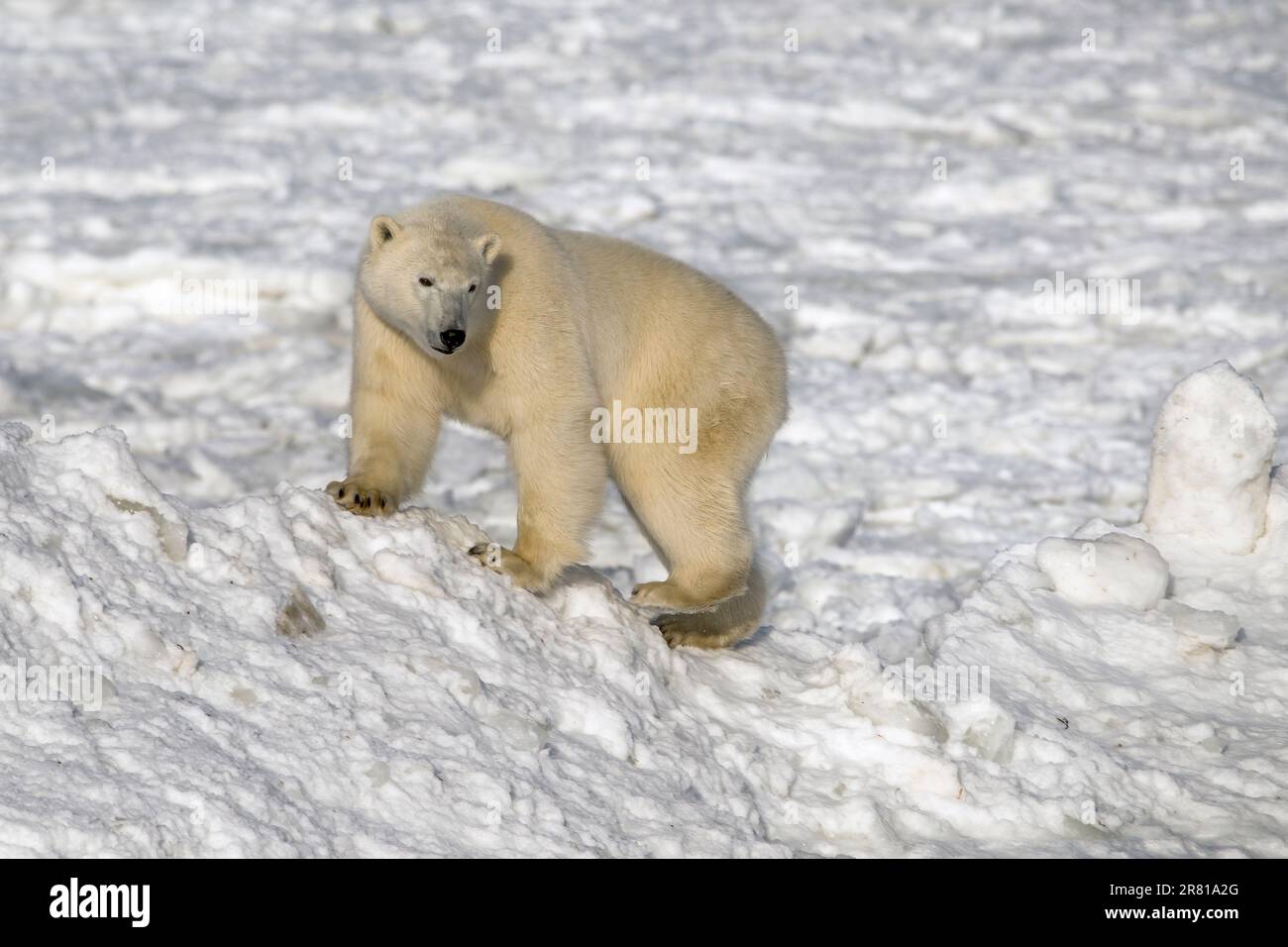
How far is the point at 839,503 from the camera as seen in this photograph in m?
7.46

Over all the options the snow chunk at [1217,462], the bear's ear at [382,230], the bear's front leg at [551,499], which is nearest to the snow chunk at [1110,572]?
the snow chunk at [1217,462]

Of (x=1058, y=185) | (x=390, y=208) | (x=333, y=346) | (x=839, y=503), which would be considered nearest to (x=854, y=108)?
(x=1058, y=185)

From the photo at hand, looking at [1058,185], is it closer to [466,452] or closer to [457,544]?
[466,452]

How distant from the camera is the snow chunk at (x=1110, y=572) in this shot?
15.2 ft

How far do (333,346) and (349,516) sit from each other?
17.4ft

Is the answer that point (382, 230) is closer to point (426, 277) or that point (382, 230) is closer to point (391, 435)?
point (426, 277)

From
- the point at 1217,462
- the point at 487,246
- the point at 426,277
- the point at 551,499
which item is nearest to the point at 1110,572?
the point at 1217,462

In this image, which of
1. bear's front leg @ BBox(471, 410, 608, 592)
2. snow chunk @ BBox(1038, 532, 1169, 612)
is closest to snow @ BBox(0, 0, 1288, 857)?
snow chunk @ BBox(1038, 532, 1169, 612)

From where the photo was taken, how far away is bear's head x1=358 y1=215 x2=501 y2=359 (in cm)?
411

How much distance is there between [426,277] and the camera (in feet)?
13.8

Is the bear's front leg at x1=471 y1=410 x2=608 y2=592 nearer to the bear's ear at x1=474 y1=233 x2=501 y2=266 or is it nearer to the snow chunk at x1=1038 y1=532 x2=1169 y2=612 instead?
the bear's ear at x1=474 y1=233 x2=501 y2=266

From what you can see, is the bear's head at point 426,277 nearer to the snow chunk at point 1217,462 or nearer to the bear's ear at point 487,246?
the bear's ear at point 487,246

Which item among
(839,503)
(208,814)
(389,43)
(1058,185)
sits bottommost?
(839,503)

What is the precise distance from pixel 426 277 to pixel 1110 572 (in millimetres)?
2163
